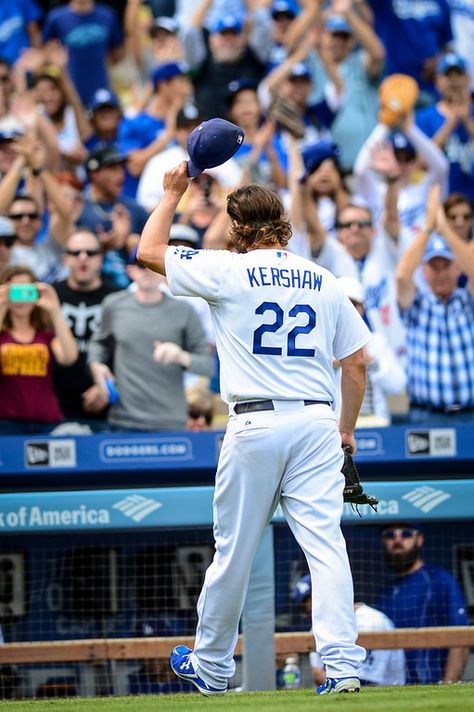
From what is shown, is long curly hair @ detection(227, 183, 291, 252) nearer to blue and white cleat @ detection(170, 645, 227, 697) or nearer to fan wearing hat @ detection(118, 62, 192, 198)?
blue and white cleat @ detection(170, 645, 227, 697)

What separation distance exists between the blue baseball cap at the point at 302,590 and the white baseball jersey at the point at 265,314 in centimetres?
198

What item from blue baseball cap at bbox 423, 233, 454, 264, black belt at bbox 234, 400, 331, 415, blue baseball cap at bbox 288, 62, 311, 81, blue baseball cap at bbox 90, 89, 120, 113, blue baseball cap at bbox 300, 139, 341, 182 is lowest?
black belt at bbox 234, 400, 331, 415

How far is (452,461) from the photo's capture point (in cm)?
697

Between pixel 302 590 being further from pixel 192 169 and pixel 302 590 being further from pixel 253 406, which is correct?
pixel 192 169

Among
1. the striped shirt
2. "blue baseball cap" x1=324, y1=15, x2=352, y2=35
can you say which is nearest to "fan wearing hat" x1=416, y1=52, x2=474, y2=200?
"blue baseball cap" x1=324, y1=15, x2=352, y2=35

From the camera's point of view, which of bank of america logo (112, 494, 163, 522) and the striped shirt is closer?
bank of america logo (112, 494, 163, 522)

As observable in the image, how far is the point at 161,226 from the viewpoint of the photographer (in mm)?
4941

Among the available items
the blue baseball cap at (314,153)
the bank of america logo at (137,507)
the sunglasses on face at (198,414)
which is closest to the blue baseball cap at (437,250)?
the blue baseball cap at (314,153)

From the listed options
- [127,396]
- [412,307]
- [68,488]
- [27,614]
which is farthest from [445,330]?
[27,614]

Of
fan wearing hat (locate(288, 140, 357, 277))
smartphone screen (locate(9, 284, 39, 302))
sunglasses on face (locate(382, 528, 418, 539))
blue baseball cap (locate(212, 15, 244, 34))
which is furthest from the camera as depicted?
blue baseball cap (locate(212, 15, 244, 34))

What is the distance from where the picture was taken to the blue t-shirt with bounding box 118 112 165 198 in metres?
11.2

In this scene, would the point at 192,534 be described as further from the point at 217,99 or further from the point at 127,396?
the point at 217,99

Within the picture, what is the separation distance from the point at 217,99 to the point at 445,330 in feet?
14.0

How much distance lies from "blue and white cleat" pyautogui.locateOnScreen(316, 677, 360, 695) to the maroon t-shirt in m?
3.50
